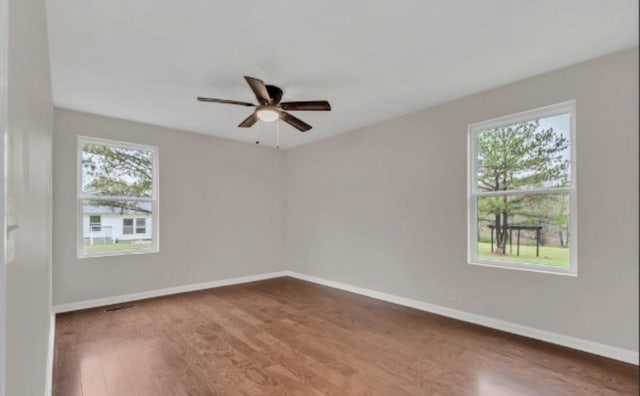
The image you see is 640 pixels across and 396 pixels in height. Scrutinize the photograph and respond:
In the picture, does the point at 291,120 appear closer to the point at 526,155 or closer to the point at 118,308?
the point at 526,155

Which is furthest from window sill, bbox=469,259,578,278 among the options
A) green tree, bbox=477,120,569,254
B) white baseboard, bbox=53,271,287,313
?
white baseboard, bbox=53,271,287,313

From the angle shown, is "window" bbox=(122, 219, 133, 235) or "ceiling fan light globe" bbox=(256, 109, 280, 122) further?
"window" bbox=(122, 219, 133, 235)

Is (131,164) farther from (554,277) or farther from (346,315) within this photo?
(554,277)

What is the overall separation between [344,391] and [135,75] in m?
3.15

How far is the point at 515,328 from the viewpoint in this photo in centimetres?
299

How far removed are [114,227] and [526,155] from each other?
4928 mm

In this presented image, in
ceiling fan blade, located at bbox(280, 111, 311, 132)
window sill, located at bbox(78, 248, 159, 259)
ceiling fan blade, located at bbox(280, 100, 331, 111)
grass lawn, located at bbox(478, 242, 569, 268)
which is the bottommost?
window sill, located at bbox(78, 248, 159, 259)

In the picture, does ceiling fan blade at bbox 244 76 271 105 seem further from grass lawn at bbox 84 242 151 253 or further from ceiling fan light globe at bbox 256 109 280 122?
grass lawn at bbox 84 242 151 253

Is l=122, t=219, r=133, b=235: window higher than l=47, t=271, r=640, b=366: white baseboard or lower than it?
higher

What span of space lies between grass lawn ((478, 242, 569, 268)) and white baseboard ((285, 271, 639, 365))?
0.62m

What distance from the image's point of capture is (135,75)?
283cm

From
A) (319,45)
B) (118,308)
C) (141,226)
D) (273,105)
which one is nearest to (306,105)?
(273,105)

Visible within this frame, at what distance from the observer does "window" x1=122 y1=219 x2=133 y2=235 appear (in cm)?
418

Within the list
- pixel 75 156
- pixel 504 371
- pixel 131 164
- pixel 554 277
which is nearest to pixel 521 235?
pixel 554 277
